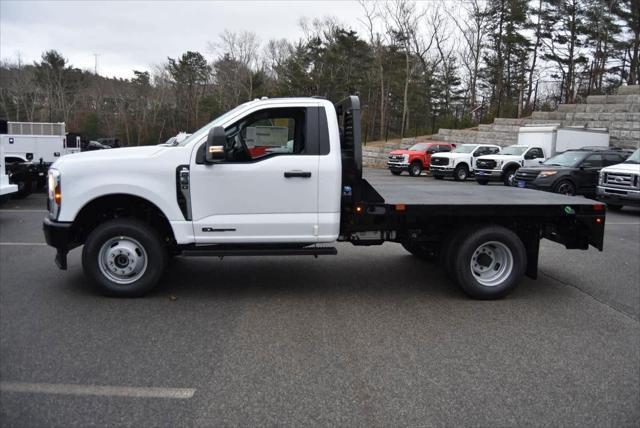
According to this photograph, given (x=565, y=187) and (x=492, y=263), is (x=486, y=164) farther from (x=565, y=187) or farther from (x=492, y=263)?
(x=492, y=263)

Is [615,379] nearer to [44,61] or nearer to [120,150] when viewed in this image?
[120,150]

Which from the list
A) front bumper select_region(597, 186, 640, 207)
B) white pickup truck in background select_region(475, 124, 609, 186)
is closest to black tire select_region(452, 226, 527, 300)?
front bumper select_region(597, 186, 640, 207)

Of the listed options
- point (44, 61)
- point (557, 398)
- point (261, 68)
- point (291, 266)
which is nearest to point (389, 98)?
point (261, 68)

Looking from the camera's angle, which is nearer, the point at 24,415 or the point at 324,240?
the point at 24,415

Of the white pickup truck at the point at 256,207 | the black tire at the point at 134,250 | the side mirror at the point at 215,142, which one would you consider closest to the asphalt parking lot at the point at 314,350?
the black tire at the point at 134,250

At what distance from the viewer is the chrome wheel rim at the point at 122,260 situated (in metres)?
5.98

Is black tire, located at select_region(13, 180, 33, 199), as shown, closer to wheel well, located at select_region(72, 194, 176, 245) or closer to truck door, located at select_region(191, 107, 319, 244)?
wheel well, located at select_region(72, 194, 176, 245)

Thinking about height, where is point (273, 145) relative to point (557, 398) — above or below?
above

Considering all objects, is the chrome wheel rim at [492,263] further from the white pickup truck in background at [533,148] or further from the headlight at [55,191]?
the white pickup truck in background at [533,148]

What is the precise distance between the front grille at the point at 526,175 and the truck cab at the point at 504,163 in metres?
3.82

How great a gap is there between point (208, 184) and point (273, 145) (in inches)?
35.4

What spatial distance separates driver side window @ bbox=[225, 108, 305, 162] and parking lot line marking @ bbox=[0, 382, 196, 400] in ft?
9.50

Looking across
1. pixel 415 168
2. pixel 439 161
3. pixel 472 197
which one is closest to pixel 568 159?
pixel 439 161

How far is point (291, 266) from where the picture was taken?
307 inches
